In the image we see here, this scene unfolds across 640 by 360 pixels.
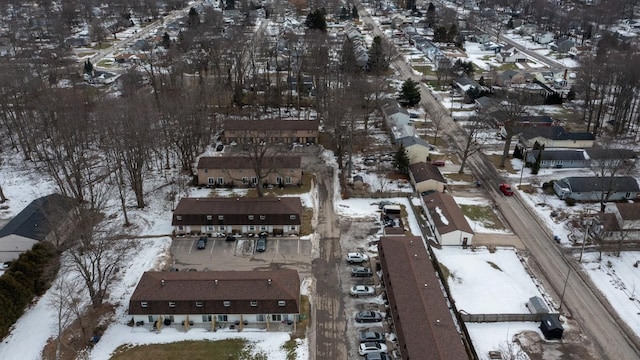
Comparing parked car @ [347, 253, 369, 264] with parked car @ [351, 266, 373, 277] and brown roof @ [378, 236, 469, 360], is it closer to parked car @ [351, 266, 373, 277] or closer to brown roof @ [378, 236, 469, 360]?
parked car @ [351, 266, 373, 277]

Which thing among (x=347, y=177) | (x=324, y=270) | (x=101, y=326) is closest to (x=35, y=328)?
(x=101, y=326)

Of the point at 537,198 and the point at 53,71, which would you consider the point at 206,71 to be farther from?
the point at 537,198

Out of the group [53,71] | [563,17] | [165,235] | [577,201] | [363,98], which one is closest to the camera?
[165,235]

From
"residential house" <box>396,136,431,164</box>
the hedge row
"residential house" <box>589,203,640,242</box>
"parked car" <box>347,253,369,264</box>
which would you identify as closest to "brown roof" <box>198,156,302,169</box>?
"residential house" <box>396,136,431,164</box>

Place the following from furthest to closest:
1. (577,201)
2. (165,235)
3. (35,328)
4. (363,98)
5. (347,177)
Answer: (363,98), (347,177), (577,201), (165,235), (35,328)

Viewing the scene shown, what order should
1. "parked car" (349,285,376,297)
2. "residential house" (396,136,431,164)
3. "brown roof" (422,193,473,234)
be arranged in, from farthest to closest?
"residential house" (396,136,431,164) → "brown roof" (422,193,473,234) → "parked car" (349,285,376,297)

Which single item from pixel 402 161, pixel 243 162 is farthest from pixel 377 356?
pixel 243 162
